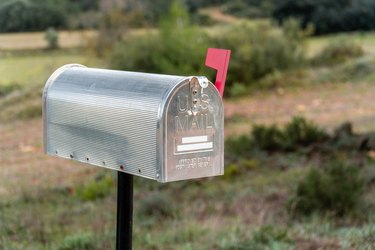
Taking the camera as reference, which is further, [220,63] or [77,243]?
[77,243]

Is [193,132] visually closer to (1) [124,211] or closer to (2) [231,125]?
(1) [124,211]

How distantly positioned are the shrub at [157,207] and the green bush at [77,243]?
1.83m

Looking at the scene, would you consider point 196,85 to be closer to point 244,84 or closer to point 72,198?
point 72,198

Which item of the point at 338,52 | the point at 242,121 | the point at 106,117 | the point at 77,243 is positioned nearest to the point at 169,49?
the point at 242,121

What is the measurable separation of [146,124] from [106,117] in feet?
0.92

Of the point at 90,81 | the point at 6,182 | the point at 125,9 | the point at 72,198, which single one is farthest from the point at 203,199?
the point at 125,9

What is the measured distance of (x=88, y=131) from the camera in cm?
367

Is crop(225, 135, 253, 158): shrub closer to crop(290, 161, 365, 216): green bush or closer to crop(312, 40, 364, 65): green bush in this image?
crop(290, 161, 365, 216): green bush

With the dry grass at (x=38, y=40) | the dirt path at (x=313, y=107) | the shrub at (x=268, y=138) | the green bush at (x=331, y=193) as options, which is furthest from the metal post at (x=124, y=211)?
the dirt path at (x=313, y=107)

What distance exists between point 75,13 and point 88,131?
10.7m

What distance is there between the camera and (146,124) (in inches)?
131

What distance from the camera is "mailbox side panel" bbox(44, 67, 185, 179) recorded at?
132 inches

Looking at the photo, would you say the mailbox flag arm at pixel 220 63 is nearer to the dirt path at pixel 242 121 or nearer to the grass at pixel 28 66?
the dirt path at pixel 242 121

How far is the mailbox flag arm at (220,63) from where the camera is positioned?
3688 mm
